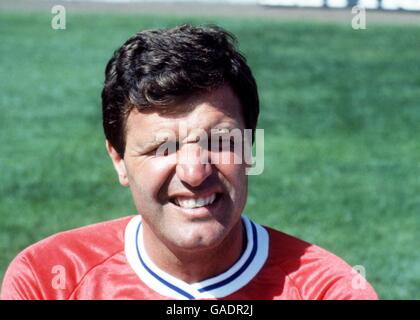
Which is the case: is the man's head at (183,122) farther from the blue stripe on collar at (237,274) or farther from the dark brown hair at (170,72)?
the blue stripe on collar at (237,274)

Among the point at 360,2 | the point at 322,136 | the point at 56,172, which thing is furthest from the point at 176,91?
the point at 360,2

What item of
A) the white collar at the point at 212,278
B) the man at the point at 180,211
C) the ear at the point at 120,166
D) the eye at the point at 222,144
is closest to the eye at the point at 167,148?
the man at the point at 180,211

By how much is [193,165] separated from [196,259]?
0.39 metres

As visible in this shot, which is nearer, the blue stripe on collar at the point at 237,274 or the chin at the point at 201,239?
the chin at the point at 201,239

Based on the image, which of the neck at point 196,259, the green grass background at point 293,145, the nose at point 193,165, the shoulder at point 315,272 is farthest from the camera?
the green grass background at point 293,145

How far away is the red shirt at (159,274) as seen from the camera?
9.22ft

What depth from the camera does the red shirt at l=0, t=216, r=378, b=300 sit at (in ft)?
9.22

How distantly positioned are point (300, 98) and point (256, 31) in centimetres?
609

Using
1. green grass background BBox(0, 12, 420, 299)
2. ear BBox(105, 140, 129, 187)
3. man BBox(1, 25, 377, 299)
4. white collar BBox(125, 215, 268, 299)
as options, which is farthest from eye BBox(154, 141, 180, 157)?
green grass background BBox(0, 12, 420, 299)

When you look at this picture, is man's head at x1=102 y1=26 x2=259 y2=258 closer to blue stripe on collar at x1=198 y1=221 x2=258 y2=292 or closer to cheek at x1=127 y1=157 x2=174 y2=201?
cheek at x1=127 y1=157 x2=174 y2=201

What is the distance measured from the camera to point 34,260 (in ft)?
9.55

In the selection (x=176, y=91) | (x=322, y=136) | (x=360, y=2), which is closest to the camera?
(x=176, y=91)

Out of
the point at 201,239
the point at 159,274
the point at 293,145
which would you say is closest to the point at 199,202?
the point at 201,239
